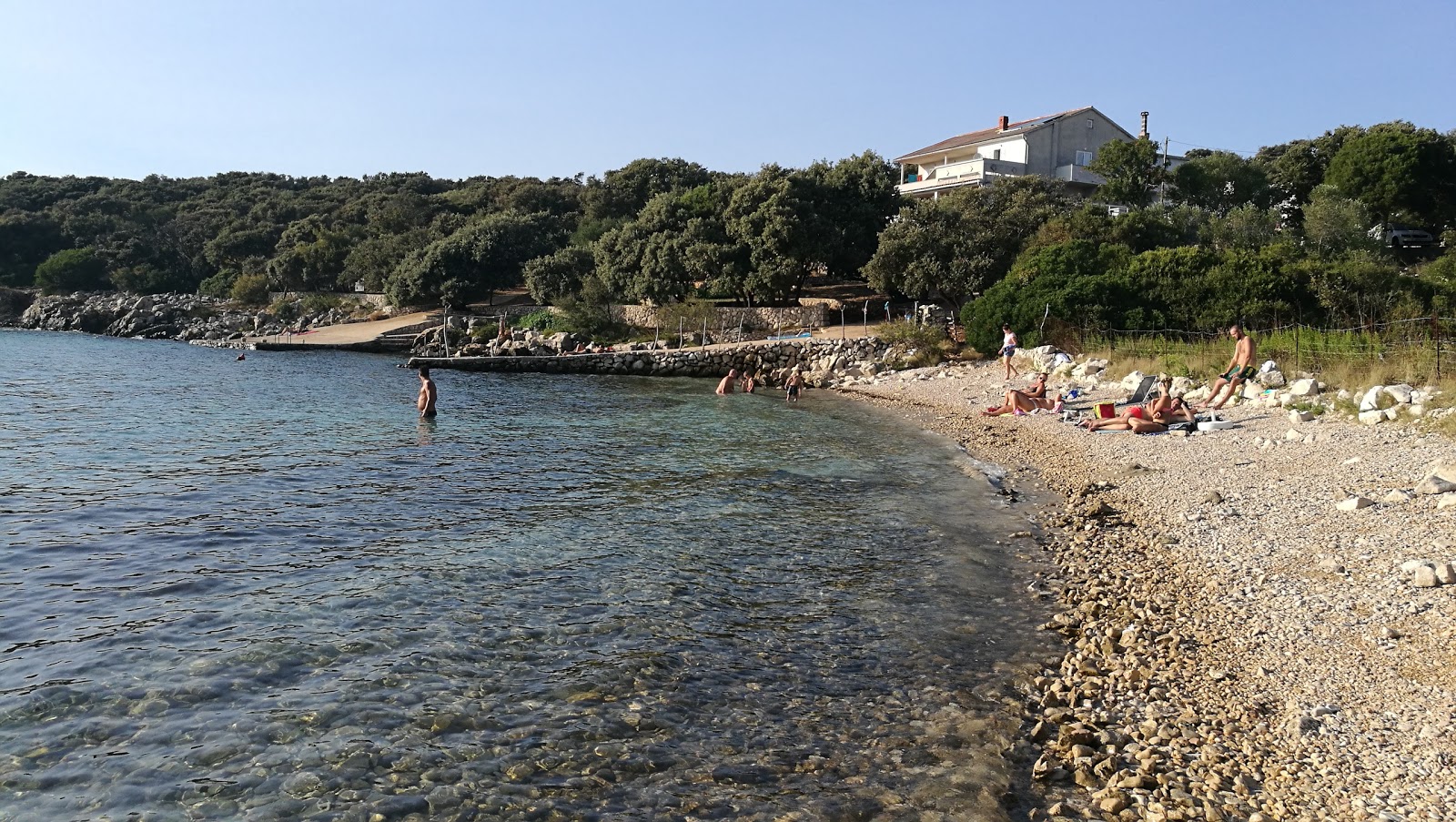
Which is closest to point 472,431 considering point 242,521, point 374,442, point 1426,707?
point 374,442

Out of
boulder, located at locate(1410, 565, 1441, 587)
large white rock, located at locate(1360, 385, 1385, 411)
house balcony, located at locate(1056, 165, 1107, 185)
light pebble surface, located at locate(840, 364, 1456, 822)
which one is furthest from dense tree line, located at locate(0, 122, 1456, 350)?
boulder, located at locate(1410, 565, 1441, 587)

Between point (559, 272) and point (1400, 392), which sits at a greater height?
point (559, 272)

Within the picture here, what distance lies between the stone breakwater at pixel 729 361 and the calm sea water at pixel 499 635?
2059 cm

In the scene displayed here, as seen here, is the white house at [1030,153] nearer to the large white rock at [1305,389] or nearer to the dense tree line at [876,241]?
the dense tree line at [876,241]

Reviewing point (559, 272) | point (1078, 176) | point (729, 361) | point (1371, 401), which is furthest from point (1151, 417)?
point (559, 272)

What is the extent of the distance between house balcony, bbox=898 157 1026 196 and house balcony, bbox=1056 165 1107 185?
2975 mm

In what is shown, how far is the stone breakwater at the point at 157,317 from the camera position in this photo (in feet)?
223

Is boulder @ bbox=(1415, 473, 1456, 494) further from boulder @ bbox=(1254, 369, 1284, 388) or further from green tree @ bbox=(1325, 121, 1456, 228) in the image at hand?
green tree @ bbox=(1325, 121, 1456, 228)

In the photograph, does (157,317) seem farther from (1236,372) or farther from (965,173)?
(1236,372)

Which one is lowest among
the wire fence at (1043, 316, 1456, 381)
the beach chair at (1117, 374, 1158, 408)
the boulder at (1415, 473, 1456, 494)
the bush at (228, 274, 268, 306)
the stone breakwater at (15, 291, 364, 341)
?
the boulder at (1415, 473, 1456, 494)

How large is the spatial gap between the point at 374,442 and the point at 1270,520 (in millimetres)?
18107

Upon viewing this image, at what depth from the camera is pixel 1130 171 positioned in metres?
52.9

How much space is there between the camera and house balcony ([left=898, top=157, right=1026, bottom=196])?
55.8 metres

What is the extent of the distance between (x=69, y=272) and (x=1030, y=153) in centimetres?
8537
